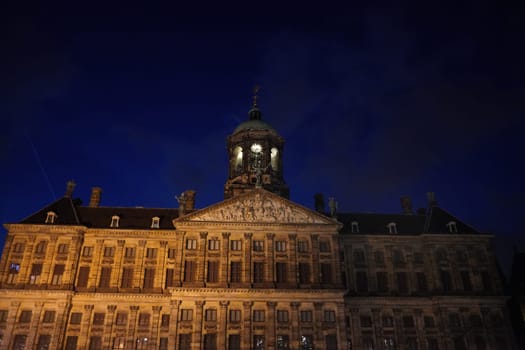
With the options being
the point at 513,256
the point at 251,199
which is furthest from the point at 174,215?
the point at 513,256

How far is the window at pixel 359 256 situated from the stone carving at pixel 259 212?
7.09 m

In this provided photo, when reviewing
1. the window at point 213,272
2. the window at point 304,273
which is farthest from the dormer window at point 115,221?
the window at point 304,273

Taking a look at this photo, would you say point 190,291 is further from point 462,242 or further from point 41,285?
point 462,242

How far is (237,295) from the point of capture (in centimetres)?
4456

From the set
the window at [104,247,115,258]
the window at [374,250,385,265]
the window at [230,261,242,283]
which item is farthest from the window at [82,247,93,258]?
the window at [374,250,385,265]

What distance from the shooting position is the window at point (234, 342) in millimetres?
42656

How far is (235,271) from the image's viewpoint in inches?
1818

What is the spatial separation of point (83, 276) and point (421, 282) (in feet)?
127

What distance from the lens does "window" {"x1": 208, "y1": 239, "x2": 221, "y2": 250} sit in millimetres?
47094

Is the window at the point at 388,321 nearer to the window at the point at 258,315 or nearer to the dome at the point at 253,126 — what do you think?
the window at the point at 258,315

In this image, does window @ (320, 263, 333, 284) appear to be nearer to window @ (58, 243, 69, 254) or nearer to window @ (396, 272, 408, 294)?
window @ (396, 272, 408, 294)

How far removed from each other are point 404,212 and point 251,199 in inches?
954

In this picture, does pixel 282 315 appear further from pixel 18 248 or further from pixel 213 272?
pixel 18 248

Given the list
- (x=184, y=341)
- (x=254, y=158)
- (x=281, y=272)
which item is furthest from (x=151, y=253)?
(x=254, y=158)
